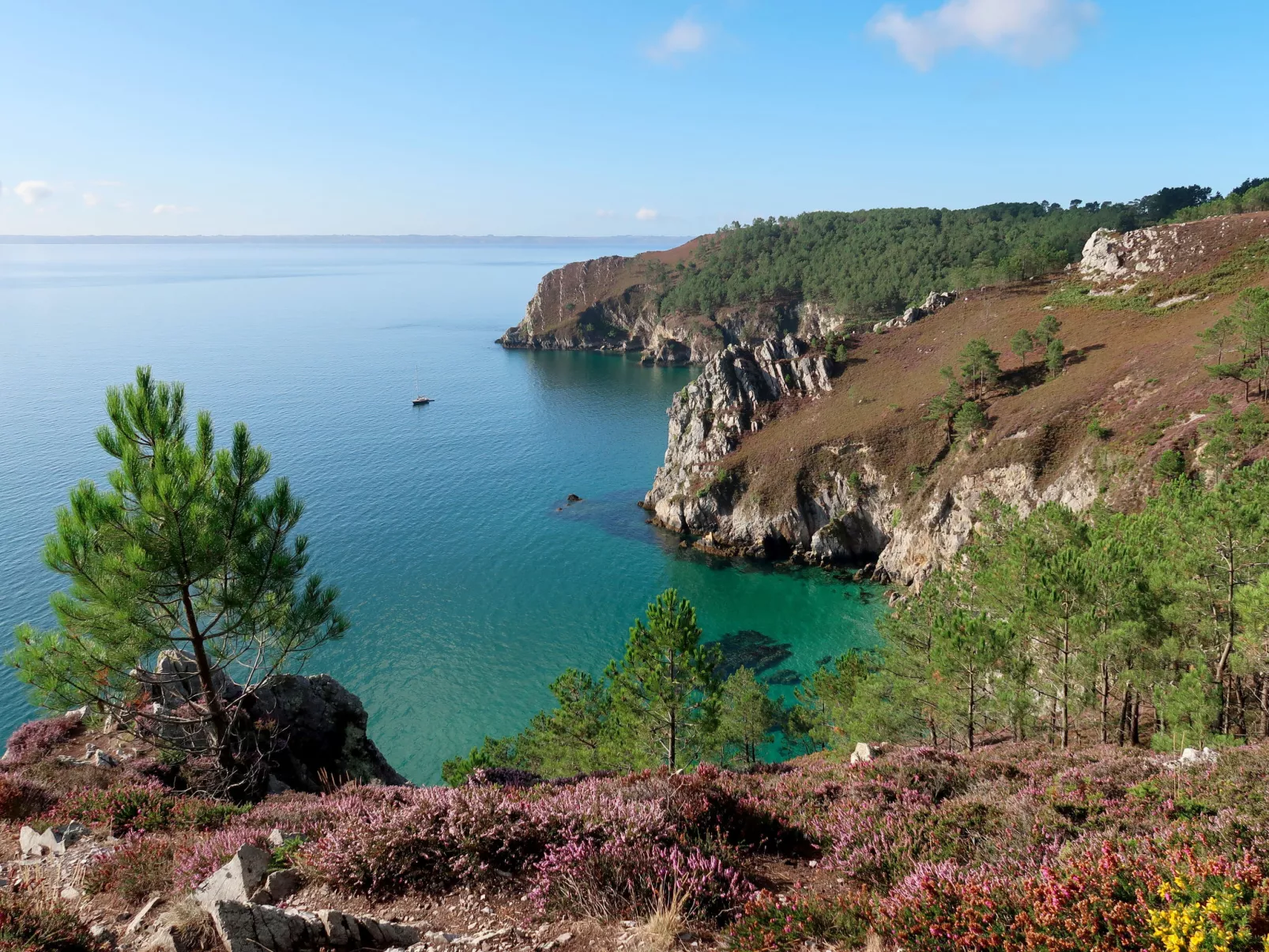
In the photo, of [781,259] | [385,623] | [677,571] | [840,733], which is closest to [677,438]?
[677,571]

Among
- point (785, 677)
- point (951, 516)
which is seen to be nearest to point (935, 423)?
point (951, 516)

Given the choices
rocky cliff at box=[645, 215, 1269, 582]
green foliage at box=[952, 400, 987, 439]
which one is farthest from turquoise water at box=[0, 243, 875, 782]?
green foliage at box=[952, 400, 987, 439]

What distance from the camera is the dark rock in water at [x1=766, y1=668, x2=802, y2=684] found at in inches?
1836

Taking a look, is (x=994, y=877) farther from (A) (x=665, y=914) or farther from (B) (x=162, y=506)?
(B) (x=162, y=506)

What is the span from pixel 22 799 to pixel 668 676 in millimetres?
17797

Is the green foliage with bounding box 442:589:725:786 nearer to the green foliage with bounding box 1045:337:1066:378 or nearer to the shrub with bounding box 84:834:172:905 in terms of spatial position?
the shrub with bounding box 84:834:172:905

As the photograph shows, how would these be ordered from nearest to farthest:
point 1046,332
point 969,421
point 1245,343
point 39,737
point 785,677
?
point 39,737
point 785,677
point 1245,343
point 969,421
point 1046,332

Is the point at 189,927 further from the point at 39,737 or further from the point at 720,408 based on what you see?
the point at 720,408

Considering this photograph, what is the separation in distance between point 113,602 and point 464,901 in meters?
10.6

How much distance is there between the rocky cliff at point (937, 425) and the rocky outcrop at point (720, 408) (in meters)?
0.23

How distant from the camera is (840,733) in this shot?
30906 millimetres

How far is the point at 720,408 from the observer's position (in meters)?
81.9

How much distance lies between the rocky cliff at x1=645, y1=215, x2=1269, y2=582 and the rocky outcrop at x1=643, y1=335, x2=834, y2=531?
230 mm

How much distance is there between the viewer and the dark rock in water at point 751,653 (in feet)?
160
